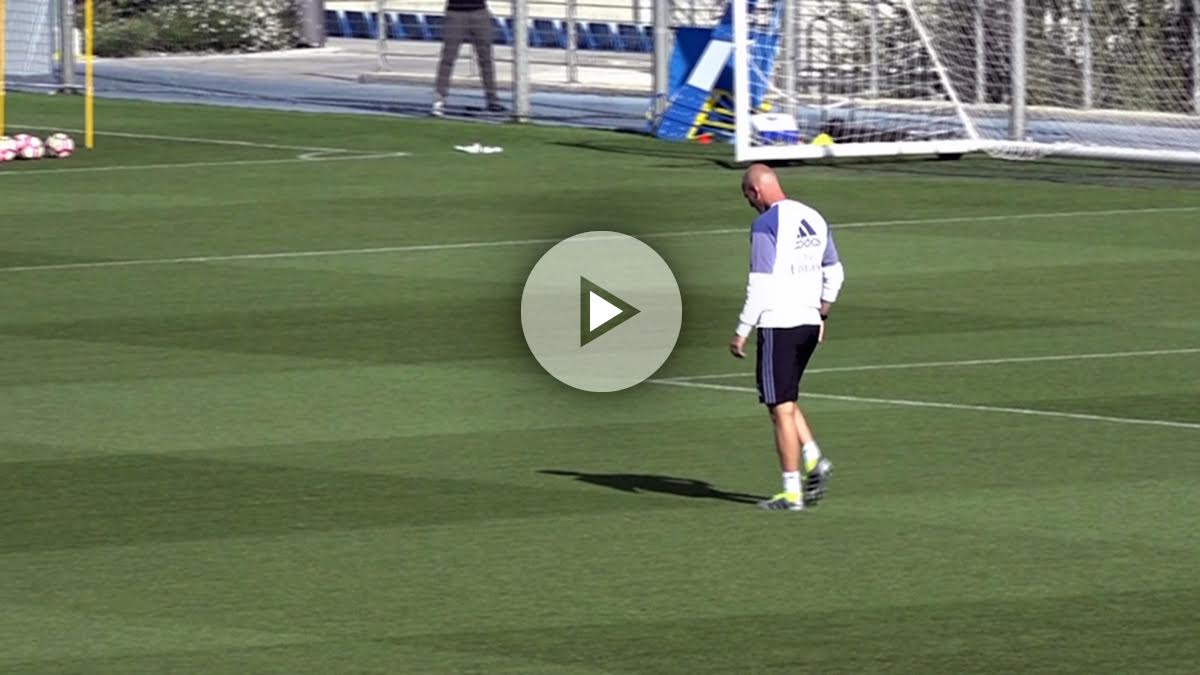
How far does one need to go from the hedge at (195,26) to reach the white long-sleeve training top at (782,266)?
31.6m

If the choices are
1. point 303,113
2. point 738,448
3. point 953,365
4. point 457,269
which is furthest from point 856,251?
point 303,113

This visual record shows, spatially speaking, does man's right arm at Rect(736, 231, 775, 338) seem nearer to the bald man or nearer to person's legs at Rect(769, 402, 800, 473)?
the bald man

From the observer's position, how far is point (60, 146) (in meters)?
27.5

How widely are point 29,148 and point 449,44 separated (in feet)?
20.3

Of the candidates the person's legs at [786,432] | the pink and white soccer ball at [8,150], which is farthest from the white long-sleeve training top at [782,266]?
the pink and white soccer ball at [8,150]

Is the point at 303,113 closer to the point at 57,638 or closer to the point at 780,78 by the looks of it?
the point at 780,78

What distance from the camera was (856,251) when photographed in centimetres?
2031

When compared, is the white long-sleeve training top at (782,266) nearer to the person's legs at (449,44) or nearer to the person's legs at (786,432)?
the person's legs at (786,432)

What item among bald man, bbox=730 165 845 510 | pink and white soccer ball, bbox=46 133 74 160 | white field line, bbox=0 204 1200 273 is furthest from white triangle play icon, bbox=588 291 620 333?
pink and white soccer ball, bbox=46 133 74 160

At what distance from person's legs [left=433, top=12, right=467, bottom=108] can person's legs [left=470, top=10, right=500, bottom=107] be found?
0.14 metres

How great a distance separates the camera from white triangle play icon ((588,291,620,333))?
695 inches

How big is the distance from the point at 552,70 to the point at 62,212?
15.7 m

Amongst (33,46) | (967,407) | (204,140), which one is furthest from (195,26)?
(967,407)
